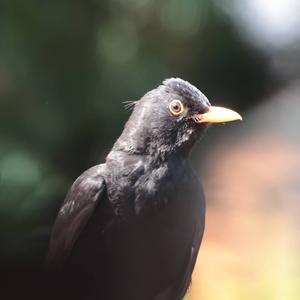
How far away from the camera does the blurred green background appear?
1.73 meters

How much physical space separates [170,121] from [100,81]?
0.72m

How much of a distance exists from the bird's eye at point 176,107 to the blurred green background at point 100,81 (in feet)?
1.67

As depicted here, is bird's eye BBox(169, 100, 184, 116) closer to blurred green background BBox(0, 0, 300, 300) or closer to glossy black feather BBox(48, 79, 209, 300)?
glossy black feather BBox(48, 79, 209, 300)

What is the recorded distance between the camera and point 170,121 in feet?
3.82

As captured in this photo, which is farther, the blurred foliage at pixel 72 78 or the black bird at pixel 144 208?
the blurred foliage at pixel 72 78

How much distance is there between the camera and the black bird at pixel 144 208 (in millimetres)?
1159

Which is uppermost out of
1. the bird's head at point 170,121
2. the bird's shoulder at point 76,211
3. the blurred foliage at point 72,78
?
the blurred foliage at point 72,78

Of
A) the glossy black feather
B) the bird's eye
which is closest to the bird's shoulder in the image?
the glossy black feather

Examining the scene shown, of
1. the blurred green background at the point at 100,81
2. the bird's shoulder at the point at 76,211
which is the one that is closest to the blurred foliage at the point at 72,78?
the blurred green background at the point at 100,81

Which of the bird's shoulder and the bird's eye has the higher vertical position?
the bird's eye

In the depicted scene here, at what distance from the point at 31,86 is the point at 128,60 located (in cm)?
→ 28

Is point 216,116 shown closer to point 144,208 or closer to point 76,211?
point 144,208

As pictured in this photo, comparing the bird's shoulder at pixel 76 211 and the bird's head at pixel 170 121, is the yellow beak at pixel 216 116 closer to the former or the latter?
the bird's head at pixel 170 121

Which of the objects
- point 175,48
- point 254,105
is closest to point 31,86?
point 175,48
